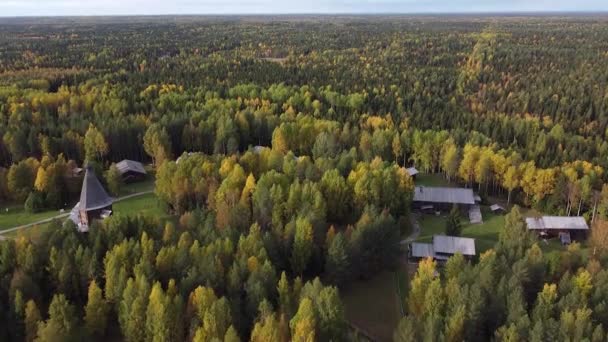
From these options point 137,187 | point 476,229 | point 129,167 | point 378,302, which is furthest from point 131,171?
point 476,229

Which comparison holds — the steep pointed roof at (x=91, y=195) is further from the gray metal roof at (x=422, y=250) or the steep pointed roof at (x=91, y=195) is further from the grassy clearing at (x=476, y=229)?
the grassy clearing at (x=476, y=229)

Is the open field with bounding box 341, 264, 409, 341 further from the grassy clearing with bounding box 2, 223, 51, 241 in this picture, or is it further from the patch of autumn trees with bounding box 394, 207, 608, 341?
the grassy clearing with bounding box 2, 223, 51, 241

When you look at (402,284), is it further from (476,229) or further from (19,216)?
(19,216)

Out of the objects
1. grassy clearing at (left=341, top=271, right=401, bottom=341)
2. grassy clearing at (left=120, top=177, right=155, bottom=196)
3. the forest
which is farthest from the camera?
grassy clearing at (left=120, top=177, right=155, bottom=196)

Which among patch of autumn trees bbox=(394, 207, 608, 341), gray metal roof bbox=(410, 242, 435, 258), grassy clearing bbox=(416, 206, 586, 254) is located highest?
patch of autumn trees bbox=(394, 207, 608, 341)

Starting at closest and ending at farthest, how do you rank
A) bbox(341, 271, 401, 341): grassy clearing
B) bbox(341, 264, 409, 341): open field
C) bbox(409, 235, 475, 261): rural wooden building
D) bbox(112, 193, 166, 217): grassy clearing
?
bbox(341, 271, 401, 341): grassy clearing < bbox(341, 264, 409, 341): open field < bbox(409, 235, 475, 261): rural wooden building < bbox(112, 193, 166, 217): grassy clearing

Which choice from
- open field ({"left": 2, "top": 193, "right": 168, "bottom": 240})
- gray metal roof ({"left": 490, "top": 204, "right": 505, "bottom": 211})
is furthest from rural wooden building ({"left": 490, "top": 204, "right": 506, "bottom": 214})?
open field ({"left": 2, "top": 193, "right": 168, "bottom": 240})

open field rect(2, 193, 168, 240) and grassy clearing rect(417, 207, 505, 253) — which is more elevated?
open field rect(2, 193, 168, 240)
